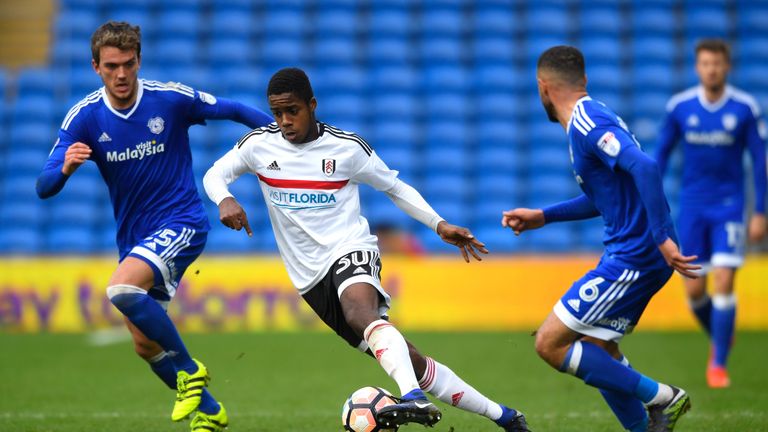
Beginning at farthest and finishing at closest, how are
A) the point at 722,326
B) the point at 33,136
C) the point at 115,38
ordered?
1. the point at 33,136
2. the point at 722,326
3. the point at 115,38

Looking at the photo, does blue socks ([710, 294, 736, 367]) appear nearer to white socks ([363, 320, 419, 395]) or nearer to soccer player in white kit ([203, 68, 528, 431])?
soccer player in white kit ([203, 68, 528, 431])

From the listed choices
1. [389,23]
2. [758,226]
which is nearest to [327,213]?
[758,226]

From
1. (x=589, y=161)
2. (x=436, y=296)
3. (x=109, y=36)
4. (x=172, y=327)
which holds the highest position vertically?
(x=109, y=36)

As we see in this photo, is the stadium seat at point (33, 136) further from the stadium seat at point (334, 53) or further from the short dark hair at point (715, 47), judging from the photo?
the short dark hair at point (715, 47)

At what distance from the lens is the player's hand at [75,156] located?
5516 millimetres

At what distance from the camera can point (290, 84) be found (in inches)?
212

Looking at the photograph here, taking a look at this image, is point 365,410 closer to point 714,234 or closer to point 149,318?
point 149,318

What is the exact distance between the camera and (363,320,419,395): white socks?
5.02 metres

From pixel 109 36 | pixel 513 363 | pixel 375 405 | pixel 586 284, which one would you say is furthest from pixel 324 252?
pixel 513 363

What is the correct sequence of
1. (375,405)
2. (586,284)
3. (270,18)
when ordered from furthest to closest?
1. (270,18)
2. (586,284)
3. (375,405)

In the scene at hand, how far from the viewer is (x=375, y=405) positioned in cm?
503

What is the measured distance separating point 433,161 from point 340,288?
10467 millimetres

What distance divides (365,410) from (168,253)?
1598 mm

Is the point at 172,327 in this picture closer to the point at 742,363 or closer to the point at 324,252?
the point at 324,252
